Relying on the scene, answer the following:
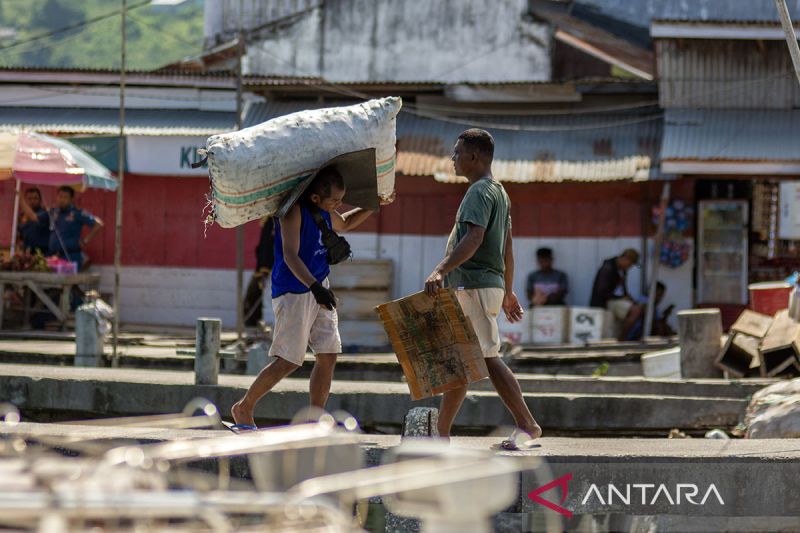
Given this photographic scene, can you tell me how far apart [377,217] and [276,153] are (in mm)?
12088

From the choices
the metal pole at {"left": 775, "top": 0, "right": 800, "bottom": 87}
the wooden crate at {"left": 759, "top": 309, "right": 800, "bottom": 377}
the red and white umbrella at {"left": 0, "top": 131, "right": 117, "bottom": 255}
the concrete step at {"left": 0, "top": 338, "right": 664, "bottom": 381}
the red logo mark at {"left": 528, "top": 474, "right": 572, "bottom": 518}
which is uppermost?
the metal pole at {"left": 775, "top": 0, "right": 800, "bottom": 87}

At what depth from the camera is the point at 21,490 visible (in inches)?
139

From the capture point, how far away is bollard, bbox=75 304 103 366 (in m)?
13.2

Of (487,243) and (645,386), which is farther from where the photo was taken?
(645,386)

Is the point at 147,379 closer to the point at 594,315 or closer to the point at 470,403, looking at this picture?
the point at 470,403

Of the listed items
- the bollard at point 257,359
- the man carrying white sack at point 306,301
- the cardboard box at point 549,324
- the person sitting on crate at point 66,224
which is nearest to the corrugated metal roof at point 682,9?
the cardboard box at point 549,324

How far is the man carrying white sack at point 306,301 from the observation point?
753 centimetres

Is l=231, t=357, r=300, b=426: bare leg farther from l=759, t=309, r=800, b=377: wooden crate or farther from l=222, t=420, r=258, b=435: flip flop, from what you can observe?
l=759, t=309, r=800, b=377: wooden crate

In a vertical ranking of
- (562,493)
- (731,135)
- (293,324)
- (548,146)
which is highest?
(731,135)

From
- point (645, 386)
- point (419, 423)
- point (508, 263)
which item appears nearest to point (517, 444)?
point (419, 423)

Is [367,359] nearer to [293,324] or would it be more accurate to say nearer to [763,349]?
[763,349]

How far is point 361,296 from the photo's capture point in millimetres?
18438

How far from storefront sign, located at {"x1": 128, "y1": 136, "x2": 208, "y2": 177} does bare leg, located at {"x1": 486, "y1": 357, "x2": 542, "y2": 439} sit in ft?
43.3

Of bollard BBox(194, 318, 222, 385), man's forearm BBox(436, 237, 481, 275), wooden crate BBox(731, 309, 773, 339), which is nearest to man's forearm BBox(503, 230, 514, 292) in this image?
man's forearm BBox(436, 237, 481, 275)
